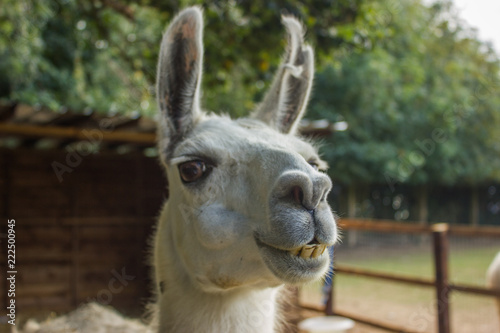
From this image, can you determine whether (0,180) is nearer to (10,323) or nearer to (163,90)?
(10,323)

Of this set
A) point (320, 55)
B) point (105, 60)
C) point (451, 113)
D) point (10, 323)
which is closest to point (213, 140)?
point (10, 323)

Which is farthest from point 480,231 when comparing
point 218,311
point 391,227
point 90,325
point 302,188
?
point 302,188

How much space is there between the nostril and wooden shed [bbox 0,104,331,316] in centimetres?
561

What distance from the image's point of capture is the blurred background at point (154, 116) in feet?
20.0

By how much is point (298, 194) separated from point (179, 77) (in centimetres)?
81

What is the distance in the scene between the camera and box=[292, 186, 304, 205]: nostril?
1.46m

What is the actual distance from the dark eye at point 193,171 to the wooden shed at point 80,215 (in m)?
5.25

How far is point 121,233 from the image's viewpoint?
889 cm

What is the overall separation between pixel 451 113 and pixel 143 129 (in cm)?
1331

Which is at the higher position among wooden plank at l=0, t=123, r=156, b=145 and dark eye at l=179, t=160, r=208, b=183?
wooden plank at l=0, t=123, r=156, b=145

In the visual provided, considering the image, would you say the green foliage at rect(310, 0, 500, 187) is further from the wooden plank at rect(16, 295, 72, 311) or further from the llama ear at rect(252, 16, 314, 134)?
the llama ear at rect(252, 16, 314, 134)

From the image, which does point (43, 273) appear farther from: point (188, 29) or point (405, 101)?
point (405, 101)

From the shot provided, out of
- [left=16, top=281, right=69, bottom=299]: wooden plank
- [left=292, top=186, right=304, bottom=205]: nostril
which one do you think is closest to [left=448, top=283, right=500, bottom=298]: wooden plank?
[left=292, top=186, right=304, bottom=205]: nostril

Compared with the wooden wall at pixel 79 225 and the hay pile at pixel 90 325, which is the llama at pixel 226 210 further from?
the wooden wall at pixel 79 225
